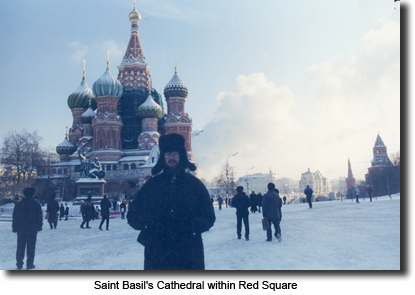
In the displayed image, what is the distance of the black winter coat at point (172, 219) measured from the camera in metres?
3.16

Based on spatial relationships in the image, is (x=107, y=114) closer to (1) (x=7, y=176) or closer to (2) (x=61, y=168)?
(2) (x=61, y=168)

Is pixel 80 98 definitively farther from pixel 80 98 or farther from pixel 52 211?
pixel 52 211

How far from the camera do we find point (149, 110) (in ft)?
101

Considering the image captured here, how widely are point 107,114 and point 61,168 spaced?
20.0ft

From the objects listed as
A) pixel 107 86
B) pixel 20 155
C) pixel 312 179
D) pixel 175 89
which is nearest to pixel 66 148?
pixel 107 86

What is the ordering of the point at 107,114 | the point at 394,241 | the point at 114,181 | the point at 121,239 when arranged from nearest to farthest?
the point at 394,241 → the point at 121,239 → the point at 114,181 → the point at 107,114

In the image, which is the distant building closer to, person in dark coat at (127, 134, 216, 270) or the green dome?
person in dark coat at (127, 134, 216, 270)

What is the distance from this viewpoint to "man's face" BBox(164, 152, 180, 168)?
3.40 metres

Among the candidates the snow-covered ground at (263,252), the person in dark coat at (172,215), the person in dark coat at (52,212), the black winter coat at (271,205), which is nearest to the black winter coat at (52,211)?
the person in dark coat at (52,212)

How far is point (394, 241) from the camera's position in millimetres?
5566

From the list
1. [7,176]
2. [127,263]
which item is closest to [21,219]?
[127,263]

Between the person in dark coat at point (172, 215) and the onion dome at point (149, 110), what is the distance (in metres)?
Result: 28.0

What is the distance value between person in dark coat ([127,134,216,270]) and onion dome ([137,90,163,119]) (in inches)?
1102

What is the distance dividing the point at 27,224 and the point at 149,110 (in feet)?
87.3
